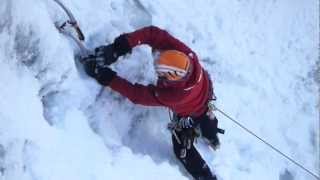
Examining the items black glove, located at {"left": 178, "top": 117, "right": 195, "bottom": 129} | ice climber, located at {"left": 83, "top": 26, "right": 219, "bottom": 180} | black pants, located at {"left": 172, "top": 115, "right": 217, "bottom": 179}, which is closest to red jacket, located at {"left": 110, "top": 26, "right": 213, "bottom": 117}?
ice climber, located at {"left": 83, "top": 26, "right": 219, "bottom": 180}

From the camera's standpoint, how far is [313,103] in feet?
24.1

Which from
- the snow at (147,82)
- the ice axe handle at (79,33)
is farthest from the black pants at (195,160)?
the ice axe handle at (79,33)

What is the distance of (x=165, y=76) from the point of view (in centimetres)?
449

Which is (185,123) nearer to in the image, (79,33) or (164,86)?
(164,86)

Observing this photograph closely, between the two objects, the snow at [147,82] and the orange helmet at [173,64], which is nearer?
the snow at [147,82]

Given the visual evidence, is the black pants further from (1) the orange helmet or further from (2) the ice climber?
(1) the orange helmet

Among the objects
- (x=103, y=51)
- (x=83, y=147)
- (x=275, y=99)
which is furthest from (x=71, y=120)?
(x=275, y=99)

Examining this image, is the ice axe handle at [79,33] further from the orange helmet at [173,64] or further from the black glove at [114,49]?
the orange helmet at [173,64]

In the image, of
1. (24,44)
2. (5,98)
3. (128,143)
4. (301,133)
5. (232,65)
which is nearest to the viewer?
(5,98)

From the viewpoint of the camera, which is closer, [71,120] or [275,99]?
[71,120]

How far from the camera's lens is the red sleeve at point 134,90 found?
185 inches

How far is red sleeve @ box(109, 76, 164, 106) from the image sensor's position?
4.69 meters

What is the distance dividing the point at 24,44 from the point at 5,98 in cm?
44

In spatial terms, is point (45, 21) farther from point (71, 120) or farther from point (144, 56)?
point (144, 56)
